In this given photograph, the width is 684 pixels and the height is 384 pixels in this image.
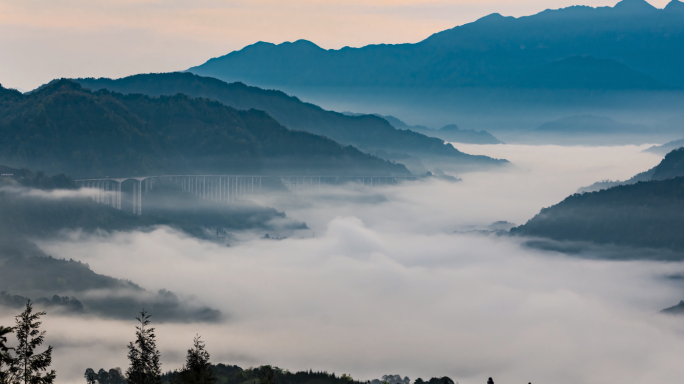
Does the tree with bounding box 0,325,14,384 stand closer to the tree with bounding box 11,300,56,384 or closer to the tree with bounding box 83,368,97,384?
the tree with bounding box 11,300,56,384

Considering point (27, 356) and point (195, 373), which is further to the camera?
point (195, 373)

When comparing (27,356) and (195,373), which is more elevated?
(27,356)

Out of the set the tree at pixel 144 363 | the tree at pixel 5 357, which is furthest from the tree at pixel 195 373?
the tree at pixel 5 357

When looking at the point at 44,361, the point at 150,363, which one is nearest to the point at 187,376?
the point at 150,363

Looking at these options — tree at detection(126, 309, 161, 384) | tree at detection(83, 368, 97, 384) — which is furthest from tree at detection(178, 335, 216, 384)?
tree at detection(83, 368, 97, 384)

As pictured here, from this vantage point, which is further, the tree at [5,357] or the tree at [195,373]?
the tree at [195,373]

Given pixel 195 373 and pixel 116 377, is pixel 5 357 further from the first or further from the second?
pixel 116 377

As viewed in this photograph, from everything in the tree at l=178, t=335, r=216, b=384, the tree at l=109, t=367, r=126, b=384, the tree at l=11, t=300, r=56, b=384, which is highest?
the tree at l=11, t=300, r=56, b=384

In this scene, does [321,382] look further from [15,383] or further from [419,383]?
[15,383]

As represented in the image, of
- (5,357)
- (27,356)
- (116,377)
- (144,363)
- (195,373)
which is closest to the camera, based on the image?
(5,357)

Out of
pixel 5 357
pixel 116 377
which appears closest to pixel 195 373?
pixel 5 357

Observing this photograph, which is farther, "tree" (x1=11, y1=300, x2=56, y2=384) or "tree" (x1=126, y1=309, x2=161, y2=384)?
"tree" (x1=126, y1=309, x2=161, y2=384)

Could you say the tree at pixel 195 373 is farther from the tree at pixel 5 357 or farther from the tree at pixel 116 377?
the tree at pixel 116 377

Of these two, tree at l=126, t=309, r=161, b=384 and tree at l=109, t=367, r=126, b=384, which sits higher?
tree at l=126, t=309, r=161, b=384
